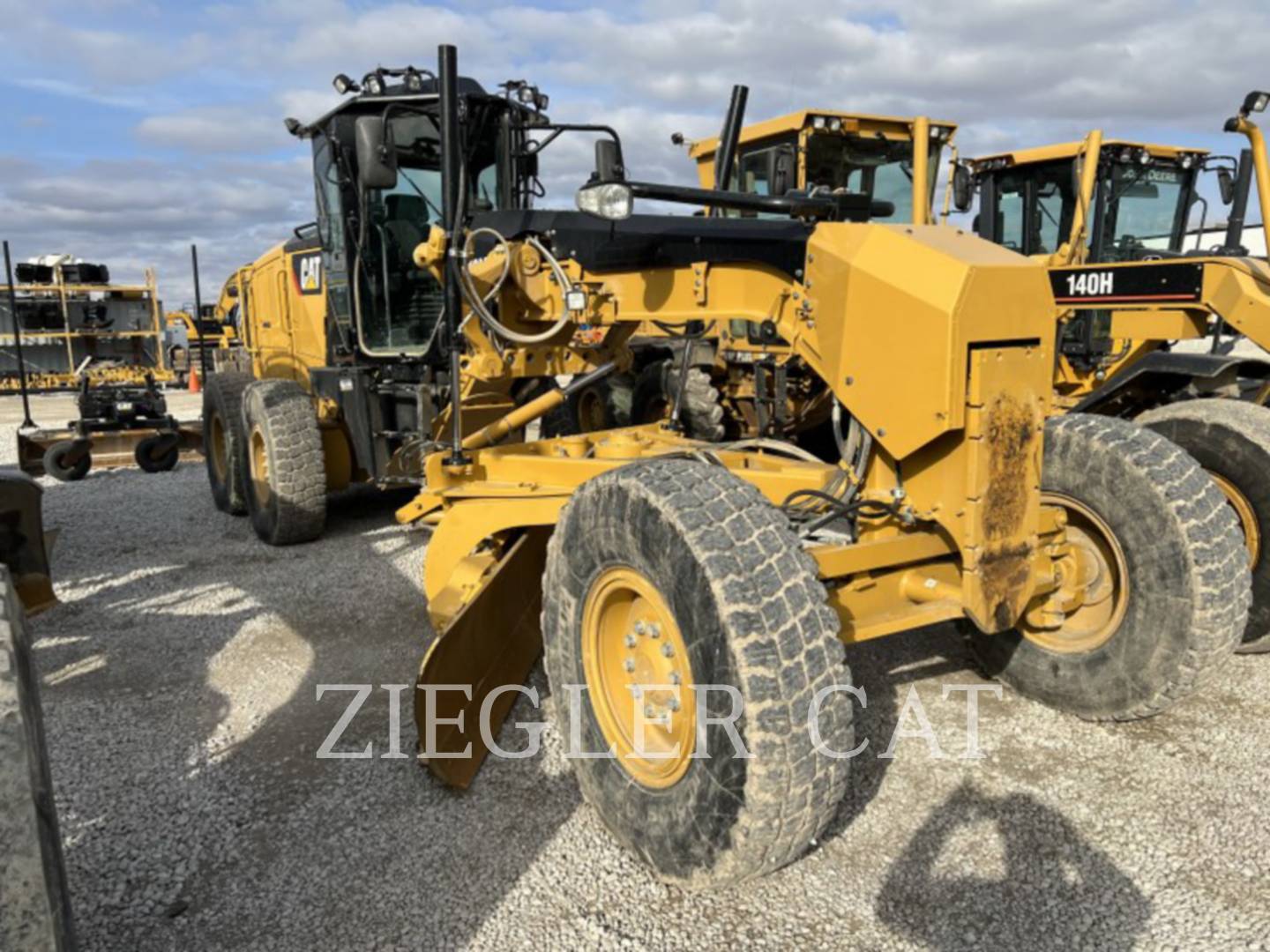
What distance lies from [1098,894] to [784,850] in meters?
0.95

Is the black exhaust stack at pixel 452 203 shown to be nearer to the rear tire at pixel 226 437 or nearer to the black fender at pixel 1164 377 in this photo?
the rear tire at pixel 226 437

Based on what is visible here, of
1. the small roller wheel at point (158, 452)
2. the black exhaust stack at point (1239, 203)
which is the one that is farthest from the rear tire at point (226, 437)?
the black exhaust stack at point (1239, 203)

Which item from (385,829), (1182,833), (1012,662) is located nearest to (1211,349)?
(1012,662)

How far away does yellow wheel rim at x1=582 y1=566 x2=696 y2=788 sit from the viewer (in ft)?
9.16

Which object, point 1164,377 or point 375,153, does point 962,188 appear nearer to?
point 1164,377

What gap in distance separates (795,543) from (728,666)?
0.38 metres

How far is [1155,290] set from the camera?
20.5 feet

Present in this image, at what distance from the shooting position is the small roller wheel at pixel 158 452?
9.80 m

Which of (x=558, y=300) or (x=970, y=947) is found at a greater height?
(x=558, y=300)

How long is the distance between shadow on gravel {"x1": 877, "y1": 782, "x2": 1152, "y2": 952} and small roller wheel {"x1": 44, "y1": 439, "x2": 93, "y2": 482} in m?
9.02

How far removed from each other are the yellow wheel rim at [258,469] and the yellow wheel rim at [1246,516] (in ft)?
19.2

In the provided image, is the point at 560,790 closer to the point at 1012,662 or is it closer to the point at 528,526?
the point at 528,526

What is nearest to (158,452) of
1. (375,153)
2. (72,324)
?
(375,153)

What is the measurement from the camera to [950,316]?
8.81ft
